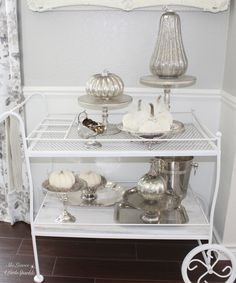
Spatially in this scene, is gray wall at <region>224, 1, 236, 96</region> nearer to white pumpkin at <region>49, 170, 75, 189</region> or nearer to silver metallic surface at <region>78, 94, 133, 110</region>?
silver metallic surface at <region>78, 94, 133, 110</region>

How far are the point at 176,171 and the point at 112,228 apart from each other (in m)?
0.41

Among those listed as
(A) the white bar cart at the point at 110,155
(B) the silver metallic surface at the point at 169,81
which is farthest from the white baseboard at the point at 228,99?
(B) the silver metallic surface at the point at 169,81

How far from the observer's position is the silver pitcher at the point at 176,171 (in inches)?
63.7

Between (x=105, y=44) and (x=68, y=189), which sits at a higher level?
(x=105, y=44)

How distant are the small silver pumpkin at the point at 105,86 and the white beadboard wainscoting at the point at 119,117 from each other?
0.98ft

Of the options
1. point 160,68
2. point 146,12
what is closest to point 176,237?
point 160,68

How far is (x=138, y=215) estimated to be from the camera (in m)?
1.61

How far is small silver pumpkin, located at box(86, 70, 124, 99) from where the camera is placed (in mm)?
1433

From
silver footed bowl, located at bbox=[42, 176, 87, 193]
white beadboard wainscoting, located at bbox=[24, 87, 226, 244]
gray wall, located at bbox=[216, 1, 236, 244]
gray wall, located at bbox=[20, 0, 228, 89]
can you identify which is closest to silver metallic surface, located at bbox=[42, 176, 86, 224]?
silver footed bowl, located at bbox=[42, 176, 87, 193]

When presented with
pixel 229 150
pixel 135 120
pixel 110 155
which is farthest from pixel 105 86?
pixel 229 150

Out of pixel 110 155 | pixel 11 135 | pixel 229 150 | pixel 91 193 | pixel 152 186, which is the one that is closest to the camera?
pixel 110 155

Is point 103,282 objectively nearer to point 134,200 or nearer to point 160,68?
point 134,200

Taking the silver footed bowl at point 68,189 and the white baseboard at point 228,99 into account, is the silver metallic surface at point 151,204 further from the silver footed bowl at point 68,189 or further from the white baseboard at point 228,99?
the white baseboard at point 228,99

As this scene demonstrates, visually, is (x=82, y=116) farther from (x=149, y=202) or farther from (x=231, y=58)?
(x=231, y=58)
